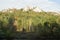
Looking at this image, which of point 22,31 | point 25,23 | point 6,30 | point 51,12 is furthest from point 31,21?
point 51,12

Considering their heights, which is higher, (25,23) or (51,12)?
(51,12)

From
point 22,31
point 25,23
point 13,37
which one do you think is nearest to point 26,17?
point 25,23

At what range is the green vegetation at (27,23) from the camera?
3.48 metres

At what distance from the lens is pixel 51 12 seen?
448 centimetres

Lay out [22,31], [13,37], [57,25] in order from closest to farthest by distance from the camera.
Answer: [13,37], [22,31], [57,25]

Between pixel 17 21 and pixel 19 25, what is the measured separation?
0.38ft

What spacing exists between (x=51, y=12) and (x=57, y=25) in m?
0.83

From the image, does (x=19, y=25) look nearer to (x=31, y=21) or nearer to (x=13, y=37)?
(x=31, y=21)

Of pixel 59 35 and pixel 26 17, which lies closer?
pixel 59 35

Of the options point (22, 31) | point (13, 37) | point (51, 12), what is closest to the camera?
point (13, 37)

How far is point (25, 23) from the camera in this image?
3.75m

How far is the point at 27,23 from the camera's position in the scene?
375 centimetres

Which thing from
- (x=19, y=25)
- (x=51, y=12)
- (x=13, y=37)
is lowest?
(x=13, y=37)

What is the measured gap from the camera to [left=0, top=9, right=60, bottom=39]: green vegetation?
348 centimetres
